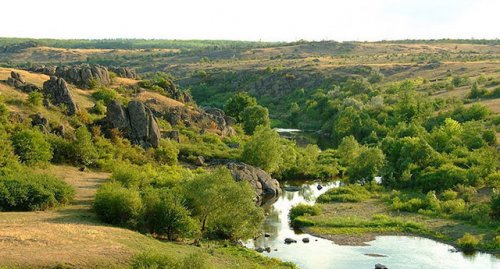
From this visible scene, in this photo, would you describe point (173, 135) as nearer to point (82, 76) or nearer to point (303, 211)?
point (82, 76)

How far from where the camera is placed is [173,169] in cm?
6875

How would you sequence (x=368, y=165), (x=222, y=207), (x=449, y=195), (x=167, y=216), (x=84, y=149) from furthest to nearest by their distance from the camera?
1. (x=368, y=165)
2. (x=84, y=149)
3. (x=449, y=195)
4. (x=222, y=207)
5. (x=167, y=216)

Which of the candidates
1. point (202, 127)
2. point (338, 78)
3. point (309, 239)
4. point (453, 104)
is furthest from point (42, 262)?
point (338, 78)

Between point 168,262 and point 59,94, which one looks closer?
point 168,262

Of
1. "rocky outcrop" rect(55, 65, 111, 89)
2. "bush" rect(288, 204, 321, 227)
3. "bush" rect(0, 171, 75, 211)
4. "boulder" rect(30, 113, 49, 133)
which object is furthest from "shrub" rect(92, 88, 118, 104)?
"bush" rect(288, 204, 321, 227)

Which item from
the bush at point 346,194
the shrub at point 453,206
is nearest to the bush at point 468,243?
the shrub at point 453,206

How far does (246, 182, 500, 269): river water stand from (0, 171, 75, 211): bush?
15.6 m

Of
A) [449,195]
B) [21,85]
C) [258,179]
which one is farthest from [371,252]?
[21,85]

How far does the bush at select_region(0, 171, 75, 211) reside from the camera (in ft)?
161

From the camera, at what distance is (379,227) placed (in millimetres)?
55031

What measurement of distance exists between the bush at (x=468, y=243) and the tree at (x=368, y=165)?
73.5 feet

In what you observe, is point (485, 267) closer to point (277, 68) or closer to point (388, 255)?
point (388, 255)

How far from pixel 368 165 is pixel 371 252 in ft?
79.6

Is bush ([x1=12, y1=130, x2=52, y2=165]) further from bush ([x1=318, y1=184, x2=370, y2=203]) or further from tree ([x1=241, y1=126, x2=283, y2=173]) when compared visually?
bush ([x1=318, y1=184, x2=370, y2=203])
